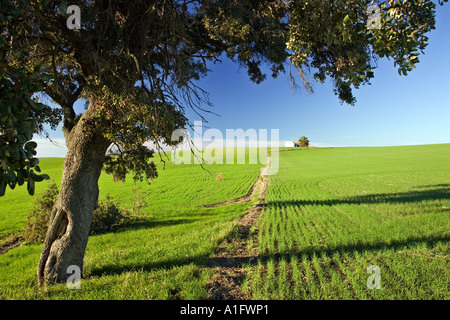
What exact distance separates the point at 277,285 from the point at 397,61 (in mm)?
4372

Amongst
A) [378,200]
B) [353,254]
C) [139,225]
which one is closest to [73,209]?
[139,225]

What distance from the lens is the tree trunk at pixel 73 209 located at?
523 cm

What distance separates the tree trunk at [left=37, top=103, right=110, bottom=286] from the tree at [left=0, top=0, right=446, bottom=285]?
2 cm

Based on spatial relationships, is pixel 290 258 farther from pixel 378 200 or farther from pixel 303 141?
pixel 303 141

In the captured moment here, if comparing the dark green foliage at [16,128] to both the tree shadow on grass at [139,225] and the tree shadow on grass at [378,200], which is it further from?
the tree shadow on grass at [378,200]

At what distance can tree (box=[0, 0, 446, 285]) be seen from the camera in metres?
2.69

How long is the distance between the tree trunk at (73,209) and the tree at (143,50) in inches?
0.9

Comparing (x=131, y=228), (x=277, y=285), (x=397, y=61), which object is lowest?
(x=131, y=228)

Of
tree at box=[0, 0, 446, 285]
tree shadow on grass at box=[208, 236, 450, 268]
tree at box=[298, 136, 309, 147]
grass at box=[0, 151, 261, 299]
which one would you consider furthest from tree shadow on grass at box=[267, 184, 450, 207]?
tree at box=[298, 136, 309, 147]

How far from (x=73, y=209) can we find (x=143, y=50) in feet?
13.7

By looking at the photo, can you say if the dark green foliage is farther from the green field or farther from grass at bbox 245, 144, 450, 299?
grass at bbox 245, 144, 450, 299

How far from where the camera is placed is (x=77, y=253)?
5.39 metres
